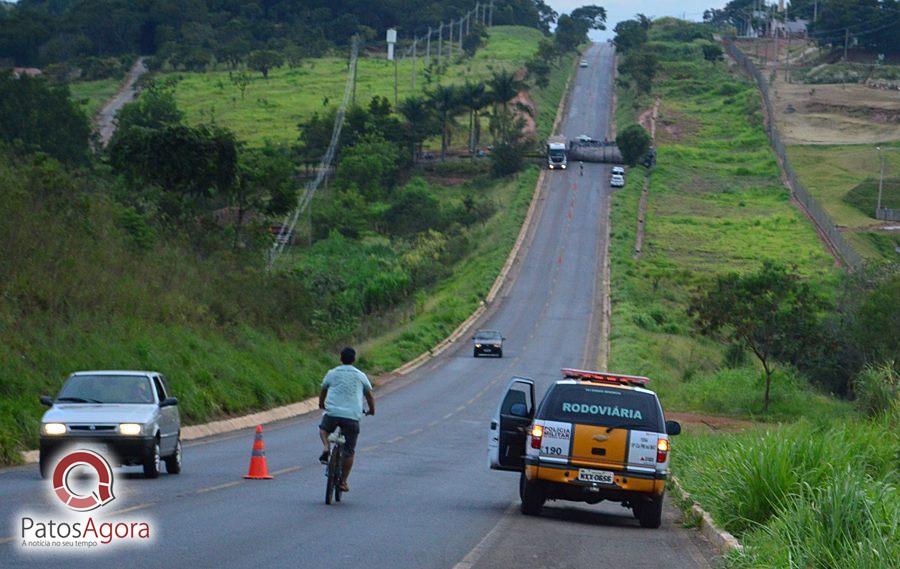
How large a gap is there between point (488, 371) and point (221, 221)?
30.6 meters

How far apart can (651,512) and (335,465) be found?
3974mm

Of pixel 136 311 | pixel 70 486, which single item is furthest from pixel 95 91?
pixel 70 486

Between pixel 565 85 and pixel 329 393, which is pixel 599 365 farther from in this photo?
pixel 565 85

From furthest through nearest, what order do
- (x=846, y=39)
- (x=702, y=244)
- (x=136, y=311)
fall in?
(x=846, y=39), (x=702, y=244), (x=136, y=311)

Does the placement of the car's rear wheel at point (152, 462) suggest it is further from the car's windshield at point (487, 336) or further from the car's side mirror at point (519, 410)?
the car's windshield at point (487, 336)

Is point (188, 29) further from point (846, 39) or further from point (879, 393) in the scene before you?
point (879, 393)

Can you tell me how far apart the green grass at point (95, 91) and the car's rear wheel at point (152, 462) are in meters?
119

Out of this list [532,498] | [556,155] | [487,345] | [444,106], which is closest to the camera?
[532,498]

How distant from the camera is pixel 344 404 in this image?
16.3 metres

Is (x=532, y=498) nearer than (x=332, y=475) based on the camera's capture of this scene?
No

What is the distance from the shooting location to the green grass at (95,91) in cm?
13835

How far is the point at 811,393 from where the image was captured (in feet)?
163

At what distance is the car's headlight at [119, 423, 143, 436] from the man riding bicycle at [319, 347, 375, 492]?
3190mm

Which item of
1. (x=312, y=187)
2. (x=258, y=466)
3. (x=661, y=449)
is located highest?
(x=661, y=449)
